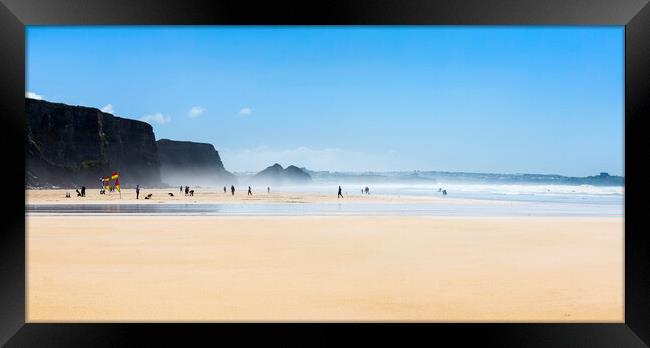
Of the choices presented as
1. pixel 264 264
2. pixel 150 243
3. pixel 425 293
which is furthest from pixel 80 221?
pixel 425 293

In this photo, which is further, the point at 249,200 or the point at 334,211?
the point at 249,200

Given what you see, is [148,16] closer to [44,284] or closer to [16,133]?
[16,133]

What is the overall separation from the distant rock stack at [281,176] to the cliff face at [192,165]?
26.2ft

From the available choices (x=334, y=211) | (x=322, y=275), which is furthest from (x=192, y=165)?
(x=322, y=275)

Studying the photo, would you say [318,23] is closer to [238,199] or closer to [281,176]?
[238,199]

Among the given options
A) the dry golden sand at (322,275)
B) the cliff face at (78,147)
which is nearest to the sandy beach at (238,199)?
the dry golden sand at (322,275)

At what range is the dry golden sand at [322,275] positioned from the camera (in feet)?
16.7

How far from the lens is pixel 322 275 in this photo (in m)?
6.81

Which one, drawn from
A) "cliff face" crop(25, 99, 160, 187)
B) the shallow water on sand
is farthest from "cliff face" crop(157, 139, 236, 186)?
the shallow water on sand

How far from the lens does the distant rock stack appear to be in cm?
→ 12238

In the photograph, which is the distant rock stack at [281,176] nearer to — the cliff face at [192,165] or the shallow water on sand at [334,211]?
the cliff face at [192,165]

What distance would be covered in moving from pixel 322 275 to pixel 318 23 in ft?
11.3

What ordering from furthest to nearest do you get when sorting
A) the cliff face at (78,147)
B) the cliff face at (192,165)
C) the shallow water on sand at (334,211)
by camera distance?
the cliff face at (192,165) → the cliff face at (78,147) → the shallow water on sand at (334,211)

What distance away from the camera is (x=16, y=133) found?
13.4 feet
